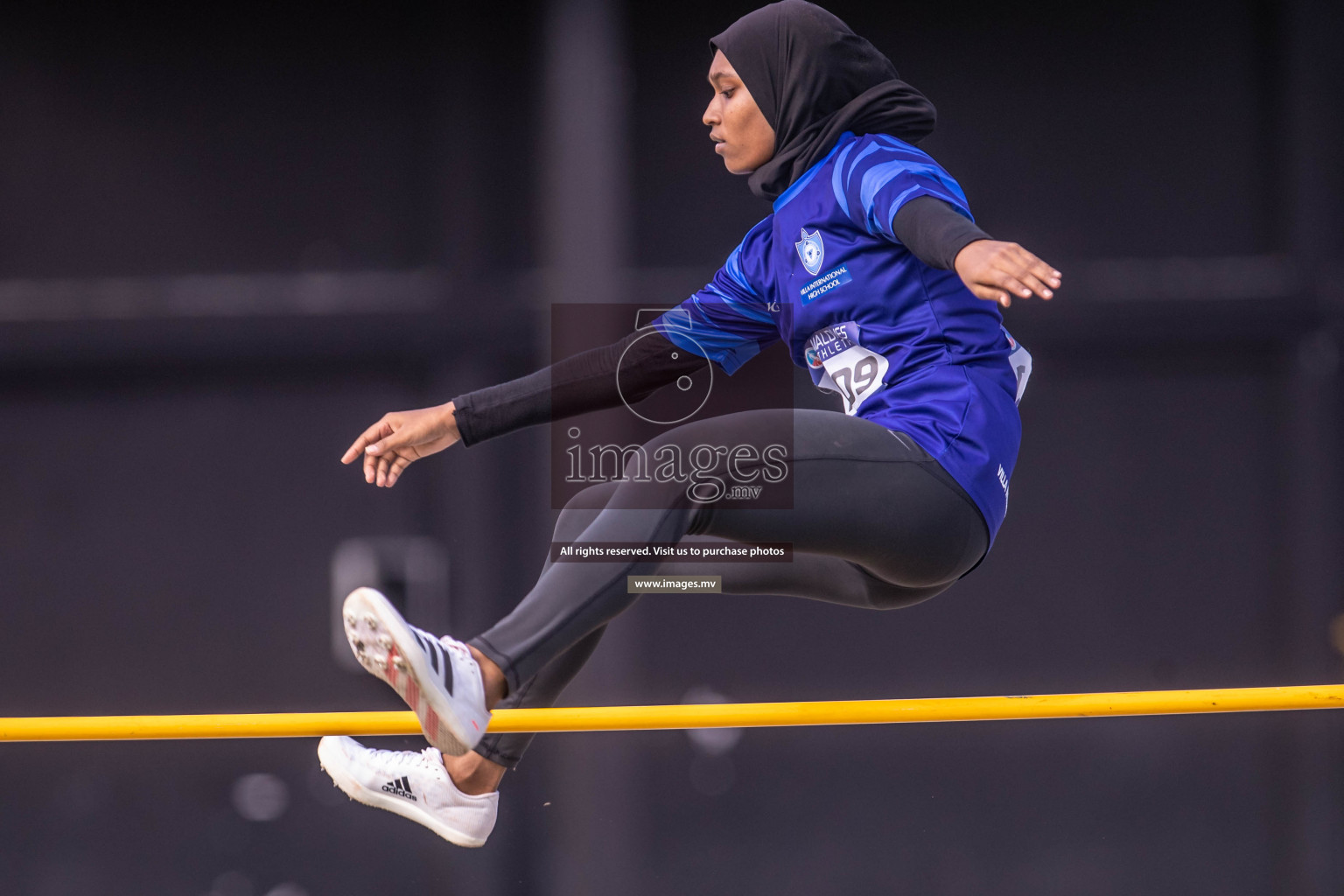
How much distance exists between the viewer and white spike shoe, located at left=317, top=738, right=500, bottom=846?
1.69 m

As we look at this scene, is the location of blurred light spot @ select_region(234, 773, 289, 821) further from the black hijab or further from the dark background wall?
the black hijab

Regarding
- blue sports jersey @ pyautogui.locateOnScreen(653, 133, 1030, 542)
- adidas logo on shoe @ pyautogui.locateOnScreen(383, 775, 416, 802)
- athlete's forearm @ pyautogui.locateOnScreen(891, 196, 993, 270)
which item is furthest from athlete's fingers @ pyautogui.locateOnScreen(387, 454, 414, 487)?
athlete's forearm @ pyautogui.locateOnScreen(891, 196, 993, 270)

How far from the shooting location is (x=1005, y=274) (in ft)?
3.99

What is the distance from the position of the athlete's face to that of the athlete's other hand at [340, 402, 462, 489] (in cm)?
66

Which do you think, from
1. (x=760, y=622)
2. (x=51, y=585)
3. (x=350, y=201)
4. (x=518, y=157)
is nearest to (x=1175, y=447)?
(x=760, y=622)

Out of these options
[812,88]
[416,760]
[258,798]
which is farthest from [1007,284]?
[258,798]

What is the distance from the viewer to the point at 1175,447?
3439mm

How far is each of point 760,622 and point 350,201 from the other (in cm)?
192

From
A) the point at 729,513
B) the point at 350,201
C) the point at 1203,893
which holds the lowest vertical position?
the point at 1203,893

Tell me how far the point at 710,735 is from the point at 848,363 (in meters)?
2.08

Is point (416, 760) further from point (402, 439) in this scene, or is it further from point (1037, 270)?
point (1037, 270)

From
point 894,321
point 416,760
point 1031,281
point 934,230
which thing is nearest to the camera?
point 1031,281

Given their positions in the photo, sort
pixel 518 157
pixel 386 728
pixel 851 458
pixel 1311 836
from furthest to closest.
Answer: pixel 1311 836
pixel 518 157
pixel 386 728
pixel 851 458

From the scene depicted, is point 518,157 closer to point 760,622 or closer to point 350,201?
point 350,201
